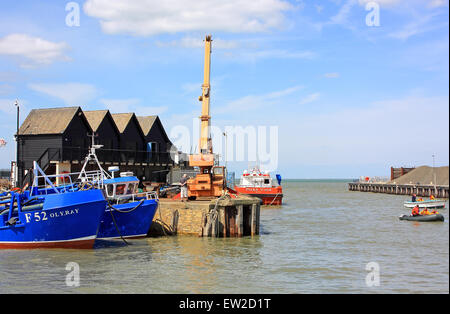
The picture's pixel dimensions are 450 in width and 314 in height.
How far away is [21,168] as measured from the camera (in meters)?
37.0

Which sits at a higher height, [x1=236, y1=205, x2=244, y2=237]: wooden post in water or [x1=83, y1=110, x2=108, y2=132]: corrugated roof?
[x1=83, y1=110, x2=108, y2=132]: corrugated roof

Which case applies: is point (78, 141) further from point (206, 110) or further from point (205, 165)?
point (205, 165)

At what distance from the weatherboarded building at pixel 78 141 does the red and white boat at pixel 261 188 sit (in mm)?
9204

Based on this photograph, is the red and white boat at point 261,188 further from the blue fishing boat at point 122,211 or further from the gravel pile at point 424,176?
the gravel pile at point 424,176

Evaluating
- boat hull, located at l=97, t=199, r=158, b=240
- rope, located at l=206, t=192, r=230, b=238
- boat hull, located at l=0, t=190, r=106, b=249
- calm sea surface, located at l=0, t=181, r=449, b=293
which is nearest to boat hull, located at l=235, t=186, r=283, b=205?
calm sea surface, located at l=0, t=181, r=449, b=293

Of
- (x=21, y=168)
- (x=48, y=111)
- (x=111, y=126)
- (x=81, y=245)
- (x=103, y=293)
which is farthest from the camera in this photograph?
(x=111, y=126)

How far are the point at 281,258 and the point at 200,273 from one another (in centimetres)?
475

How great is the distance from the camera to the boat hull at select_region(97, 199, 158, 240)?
23.9 metres

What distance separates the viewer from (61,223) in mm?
21297

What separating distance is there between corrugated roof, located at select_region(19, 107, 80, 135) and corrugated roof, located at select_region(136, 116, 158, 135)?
12446 mm

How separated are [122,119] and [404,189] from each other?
5611 cm

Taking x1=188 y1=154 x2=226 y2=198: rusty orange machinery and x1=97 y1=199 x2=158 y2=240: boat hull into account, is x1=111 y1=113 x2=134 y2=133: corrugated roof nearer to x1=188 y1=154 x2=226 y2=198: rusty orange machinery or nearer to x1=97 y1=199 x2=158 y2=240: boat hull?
x1=188 y1=154 x2=226 y2=198: rusty orange machinery

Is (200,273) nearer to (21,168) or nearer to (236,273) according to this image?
(236,273)
